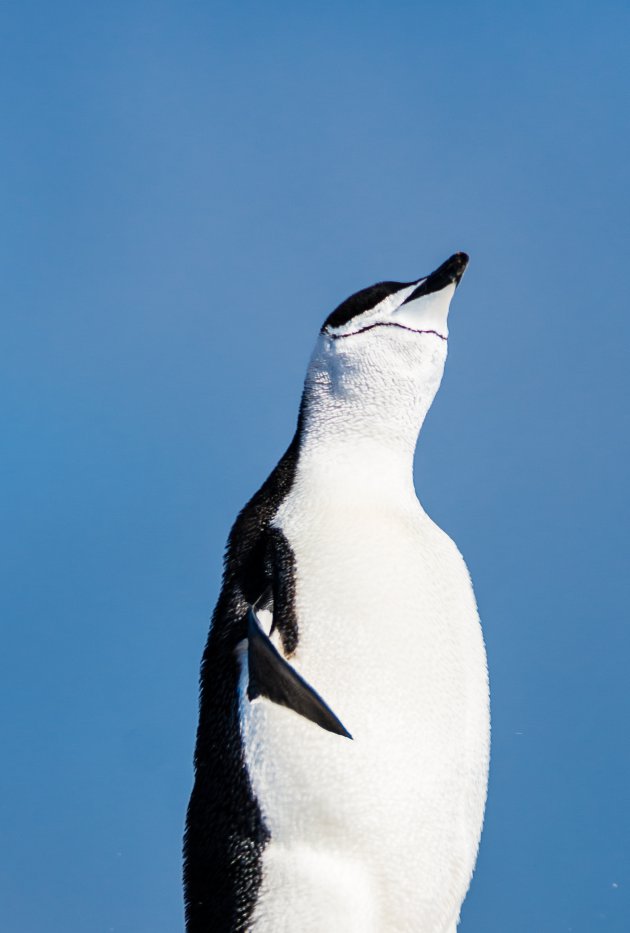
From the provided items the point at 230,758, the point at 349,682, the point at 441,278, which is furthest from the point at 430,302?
the point at 230,758

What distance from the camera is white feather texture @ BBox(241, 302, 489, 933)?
1571 mm

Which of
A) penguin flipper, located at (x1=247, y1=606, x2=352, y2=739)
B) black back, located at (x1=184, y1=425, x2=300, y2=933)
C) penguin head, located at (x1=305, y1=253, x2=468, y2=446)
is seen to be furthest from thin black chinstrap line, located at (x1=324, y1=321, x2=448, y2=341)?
penguin flipper, located at (x1=247, y1=606, x2=352, y2=739)

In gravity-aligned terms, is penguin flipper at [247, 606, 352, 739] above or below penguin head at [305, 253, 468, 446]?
below

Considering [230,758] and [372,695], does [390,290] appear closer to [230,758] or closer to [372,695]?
[372,695]

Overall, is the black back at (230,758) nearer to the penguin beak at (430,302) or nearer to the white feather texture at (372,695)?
the white feather texture at (372,695)

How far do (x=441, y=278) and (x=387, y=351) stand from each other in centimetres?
14

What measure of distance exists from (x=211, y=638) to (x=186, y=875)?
340 mm

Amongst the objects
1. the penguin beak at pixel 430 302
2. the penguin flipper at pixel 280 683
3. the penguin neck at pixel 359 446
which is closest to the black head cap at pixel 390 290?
the penguin beak at pixel 430 302

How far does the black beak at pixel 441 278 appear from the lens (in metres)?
1.80

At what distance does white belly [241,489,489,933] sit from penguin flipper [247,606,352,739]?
0.03 m

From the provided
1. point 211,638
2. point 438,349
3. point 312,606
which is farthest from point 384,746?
point 438,349

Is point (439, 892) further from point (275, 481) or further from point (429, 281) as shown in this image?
point (429, 281)

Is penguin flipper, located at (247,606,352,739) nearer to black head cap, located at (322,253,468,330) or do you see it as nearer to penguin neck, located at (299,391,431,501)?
penguin neck, located at (299,391,431,501)

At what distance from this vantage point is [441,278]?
180cm
